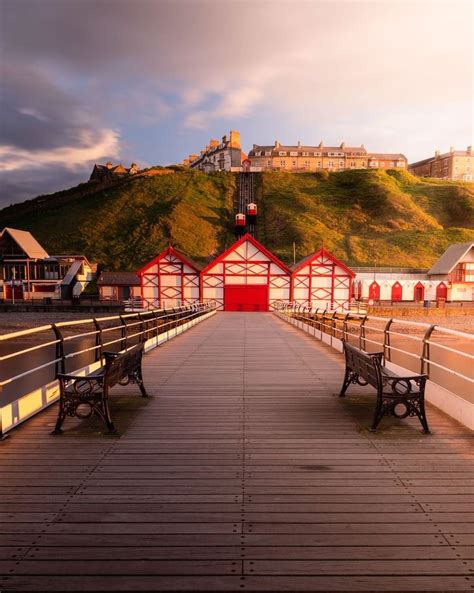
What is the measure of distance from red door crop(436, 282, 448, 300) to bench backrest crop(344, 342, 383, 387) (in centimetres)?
5425

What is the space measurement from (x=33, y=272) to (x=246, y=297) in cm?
3791

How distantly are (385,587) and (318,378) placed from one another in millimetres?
6295

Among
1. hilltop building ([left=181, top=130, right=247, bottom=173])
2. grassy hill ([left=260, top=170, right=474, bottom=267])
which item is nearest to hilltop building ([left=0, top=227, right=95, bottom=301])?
grassy hill ([left=260, top=170, right=474, bottom=267])

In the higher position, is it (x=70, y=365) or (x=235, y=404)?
(x=235, y=404)

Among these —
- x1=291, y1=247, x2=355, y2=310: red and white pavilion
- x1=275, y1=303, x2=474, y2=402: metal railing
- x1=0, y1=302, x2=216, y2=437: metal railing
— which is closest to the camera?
x1=0, y1=302, x2=216, y2=437: metal railing

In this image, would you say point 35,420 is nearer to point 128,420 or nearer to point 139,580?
point 128,420

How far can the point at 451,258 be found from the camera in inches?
2212

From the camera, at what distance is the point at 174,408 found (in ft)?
21.4

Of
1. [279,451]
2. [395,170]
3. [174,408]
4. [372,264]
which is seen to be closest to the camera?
[279,451]

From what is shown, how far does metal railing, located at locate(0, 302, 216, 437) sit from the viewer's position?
595 cm

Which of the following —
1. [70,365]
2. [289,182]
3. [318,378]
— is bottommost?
[70,365]

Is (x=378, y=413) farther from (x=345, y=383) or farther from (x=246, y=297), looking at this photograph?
(x=246, y=297)

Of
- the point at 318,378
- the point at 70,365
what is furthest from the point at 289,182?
the point at 318,378

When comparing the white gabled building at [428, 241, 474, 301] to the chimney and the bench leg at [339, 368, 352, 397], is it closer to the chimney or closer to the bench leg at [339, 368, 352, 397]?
the bench leg at [339, 368, 352, 397]
